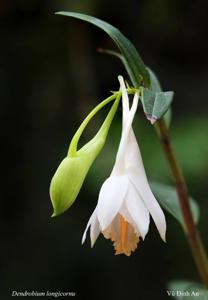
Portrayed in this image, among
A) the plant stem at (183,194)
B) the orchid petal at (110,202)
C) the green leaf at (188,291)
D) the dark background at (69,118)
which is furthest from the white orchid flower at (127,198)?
the dark background at (69,118)

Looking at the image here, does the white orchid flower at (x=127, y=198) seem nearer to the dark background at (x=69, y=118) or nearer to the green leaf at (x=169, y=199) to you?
the green leaf at (x=169, y=199)

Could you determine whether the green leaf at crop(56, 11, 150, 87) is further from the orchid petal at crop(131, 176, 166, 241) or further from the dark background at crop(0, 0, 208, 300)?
the dark background at crop(0, 0, 208, 300)

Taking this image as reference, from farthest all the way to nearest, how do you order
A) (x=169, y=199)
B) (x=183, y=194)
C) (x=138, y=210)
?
1. (x=169, y=199)
2. (x=183, y=194)
3. (x=138, y=210)

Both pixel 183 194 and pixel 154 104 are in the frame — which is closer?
pixel 154 104

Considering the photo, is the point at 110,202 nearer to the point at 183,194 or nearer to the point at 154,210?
the point at 154,210

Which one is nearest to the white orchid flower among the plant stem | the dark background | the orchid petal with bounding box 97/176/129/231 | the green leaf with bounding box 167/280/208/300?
the orchid petal with bounding box 97/176/129/231

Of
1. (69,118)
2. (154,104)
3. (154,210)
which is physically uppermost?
(154,104)

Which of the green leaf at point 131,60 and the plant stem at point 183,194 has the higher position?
the green leaf at point 131,60

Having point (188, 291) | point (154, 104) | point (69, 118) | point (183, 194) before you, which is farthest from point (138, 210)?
point (69, 118)
